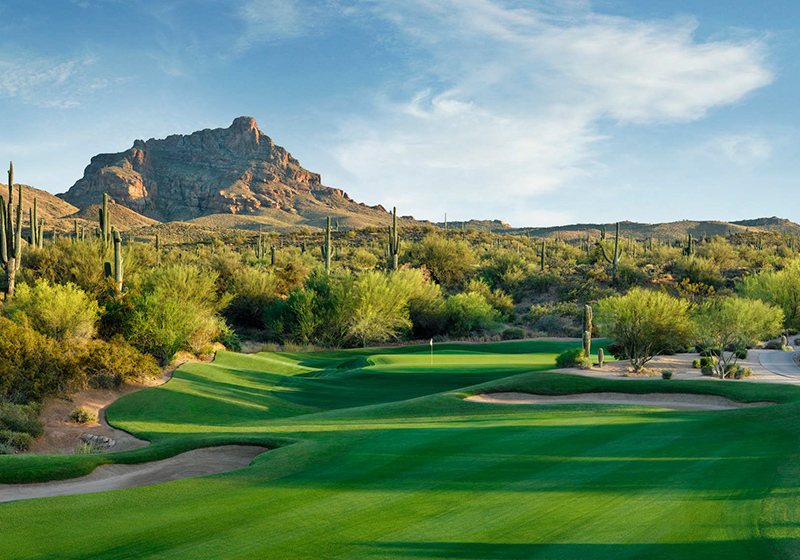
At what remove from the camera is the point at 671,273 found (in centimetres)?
5488

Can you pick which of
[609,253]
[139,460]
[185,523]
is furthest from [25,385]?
[609,253]

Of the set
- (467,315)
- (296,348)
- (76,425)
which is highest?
(467,315)

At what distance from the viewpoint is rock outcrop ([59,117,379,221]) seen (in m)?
164

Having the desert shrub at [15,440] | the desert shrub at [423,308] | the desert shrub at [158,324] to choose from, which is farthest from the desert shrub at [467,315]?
the desert shrub at [15,440]

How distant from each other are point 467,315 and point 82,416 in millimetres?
25396

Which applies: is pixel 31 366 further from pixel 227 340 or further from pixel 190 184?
pixel 190 184

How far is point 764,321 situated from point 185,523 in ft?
83.0

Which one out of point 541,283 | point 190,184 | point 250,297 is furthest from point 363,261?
point 190,184

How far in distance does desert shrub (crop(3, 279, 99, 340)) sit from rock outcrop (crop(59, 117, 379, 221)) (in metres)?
142

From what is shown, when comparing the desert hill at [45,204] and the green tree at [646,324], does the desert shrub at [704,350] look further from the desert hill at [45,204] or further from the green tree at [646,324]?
the desert hill at [45,204]

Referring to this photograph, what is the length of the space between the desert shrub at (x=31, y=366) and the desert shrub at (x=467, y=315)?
24.1 meters

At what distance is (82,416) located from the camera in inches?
646

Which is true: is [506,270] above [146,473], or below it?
above

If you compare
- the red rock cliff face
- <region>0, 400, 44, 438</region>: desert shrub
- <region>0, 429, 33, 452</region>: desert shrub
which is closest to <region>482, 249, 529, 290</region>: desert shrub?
<region>0, 400, 44, 438</region>: desert shrub
